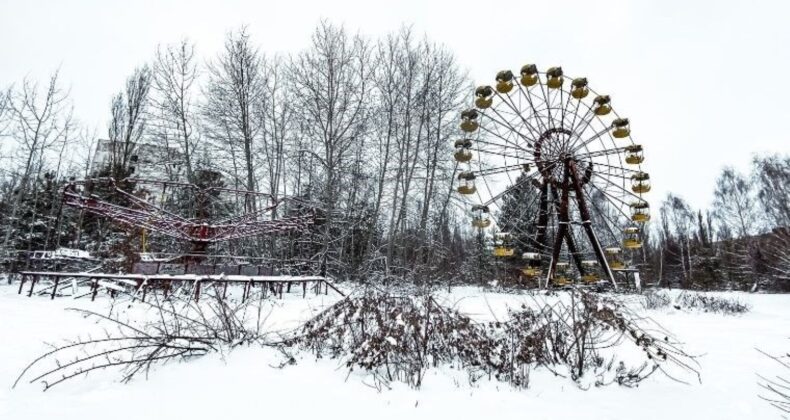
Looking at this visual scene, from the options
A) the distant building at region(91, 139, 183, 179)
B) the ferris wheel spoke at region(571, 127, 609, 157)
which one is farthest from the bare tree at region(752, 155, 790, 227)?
the distant building at region(91, 139, 183, 179)

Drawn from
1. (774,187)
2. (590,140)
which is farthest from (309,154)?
(774,187)

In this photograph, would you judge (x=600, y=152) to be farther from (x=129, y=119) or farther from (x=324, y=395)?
(x=129, y=119)

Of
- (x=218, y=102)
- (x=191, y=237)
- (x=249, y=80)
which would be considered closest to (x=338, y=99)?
(x=249, y=80)

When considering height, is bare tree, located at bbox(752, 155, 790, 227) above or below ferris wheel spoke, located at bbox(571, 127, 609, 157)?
above

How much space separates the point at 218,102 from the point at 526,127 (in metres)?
13.7

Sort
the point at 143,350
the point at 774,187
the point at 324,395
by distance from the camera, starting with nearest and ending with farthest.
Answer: the point at 324,395
the point at 143,350
the point at 774,187

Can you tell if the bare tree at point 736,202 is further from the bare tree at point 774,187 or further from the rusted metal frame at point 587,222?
the rusted metal frame at point 587,222

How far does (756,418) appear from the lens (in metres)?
2.67

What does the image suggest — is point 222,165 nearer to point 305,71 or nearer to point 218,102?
point 218,102

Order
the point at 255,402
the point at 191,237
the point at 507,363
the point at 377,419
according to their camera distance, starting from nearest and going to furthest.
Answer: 1. the point at 377,419
2. the point at 255,402
3. the point at 507,363
4. the point at 191,237

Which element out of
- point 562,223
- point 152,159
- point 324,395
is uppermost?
point 152,159

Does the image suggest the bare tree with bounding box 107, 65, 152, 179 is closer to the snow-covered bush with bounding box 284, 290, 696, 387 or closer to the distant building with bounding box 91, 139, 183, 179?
the distant building with bounding box 91, 139, 183, 179

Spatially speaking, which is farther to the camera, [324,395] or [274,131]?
[274,131]

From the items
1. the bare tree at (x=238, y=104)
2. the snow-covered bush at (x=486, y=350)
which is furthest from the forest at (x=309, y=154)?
the snow-covered bush at (x=486, y=350)
